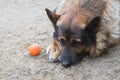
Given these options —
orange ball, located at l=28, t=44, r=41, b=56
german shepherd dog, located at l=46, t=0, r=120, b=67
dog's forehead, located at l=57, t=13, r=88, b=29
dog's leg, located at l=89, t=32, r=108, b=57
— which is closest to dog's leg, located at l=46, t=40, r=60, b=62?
german shepherd dog, located at l=46, t=0, r=120, b=67

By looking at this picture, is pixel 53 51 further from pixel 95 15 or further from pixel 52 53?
pixel 95 15

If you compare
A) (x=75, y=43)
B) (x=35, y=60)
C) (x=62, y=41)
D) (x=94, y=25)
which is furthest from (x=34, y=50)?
(x=94, y=25)

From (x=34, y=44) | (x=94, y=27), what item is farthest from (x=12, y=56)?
(x=94, y=27)

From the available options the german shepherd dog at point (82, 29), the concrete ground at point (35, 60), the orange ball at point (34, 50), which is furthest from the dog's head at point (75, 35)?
the orange ball at point (34, 50)

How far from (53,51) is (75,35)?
1.80 ft

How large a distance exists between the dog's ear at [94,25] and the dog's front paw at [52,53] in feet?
1.89

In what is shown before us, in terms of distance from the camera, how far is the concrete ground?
4.27 meters

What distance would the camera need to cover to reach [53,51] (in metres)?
4.72

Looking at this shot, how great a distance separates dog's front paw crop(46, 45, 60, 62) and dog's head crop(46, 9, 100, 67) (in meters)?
0.24

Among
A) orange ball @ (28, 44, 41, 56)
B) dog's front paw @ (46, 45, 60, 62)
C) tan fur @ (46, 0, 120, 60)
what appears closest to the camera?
tan fur @ (46, 0, 120, 60)

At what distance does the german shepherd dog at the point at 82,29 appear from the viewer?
434 cm

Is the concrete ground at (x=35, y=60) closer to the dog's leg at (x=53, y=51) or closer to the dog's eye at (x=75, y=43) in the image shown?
the dog's leg at (x=53, y=51)

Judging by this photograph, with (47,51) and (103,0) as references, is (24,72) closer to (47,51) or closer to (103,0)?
Result: (47,51)

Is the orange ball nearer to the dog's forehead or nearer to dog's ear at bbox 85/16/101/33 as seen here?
the dog's forehead
